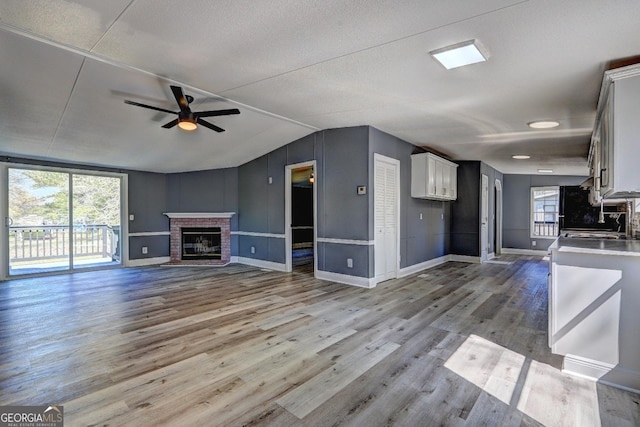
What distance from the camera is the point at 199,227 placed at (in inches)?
297

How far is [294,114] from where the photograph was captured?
4578 mm

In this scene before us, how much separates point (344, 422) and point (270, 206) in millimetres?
5143

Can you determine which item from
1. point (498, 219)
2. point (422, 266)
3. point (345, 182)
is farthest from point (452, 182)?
point (345, 182)

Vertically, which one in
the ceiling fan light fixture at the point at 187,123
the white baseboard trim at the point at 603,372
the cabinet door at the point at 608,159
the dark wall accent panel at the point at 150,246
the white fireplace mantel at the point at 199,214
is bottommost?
the white baseboard trim at the point at 603,372

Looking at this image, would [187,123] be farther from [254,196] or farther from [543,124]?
[543,124]

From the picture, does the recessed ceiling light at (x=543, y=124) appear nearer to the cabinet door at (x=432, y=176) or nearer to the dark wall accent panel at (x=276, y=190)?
the cabinet door at (x=432, y=176)

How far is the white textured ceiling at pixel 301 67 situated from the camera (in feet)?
7.11

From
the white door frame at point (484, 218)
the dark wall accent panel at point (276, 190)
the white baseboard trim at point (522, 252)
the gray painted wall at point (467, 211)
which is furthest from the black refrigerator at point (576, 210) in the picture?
the dark wall accent panel at point (276, 190)

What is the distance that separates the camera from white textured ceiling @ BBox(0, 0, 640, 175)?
2.17 meters

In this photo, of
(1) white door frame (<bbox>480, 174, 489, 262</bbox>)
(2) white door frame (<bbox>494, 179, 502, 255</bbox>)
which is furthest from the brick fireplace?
(2) white door frame (<bbox>494, 179, 502, 255</bbox>)

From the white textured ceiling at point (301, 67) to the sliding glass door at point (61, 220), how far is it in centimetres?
82

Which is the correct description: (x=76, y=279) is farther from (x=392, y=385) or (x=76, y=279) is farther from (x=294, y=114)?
(x=392, y=385)

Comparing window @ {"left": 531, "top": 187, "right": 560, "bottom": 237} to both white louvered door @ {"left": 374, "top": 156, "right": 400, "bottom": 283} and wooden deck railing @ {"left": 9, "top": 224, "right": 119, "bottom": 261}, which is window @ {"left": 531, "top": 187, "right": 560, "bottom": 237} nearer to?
white louvered door @ {"left": 374, "top": 156, "right": 400, "bottom": 283}

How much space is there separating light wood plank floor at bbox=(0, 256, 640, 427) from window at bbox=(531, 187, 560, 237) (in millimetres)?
5579
